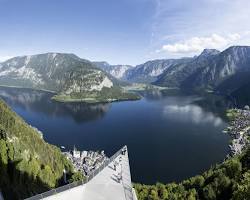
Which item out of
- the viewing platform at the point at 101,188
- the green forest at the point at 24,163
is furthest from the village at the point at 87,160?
the viewing platform at the point at 101,188

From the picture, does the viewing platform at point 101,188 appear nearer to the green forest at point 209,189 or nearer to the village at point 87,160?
the green forest at point 209,189

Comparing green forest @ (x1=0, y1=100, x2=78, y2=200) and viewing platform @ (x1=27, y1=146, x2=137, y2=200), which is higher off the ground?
viewing platform @ (x1=27, y1=146, x2=137, y2=200)

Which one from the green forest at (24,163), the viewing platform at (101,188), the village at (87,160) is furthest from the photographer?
the village at (87,160)

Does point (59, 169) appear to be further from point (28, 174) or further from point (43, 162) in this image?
point (28, 174)

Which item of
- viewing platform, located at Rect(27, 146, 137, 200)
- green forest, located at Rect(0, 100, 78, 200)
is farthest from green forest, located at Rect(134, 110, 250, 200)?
viewing platform, located at Rect(27, 146, 137, 200)

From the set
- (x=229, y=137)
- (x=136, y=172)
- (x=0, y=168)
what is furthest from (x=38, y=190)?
(x=229, y=137)

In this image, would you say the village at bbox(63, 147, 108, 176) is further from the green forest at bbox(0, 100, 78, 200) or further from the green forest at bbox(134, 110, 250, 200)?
the green forest at bbox(134, 110, 250, 200)
